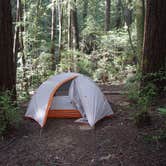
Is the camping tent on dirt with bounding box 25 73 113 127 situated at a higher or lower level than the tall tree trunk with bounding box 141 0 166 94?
lower

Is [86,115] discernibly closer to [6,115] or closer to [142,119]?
[142,119]

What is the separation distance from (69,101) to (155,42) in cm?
256

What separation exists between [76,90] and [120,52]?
673cm

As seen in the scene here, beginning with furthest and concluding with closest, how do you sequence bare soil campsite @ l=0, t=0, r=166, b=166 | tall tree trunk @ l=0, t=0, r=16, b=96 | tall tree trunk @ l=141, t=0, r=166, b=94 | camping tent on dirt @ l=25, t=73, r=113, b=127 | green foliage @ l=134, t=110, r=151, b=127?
tall tree trunk @ l=141, t=0, r=166, b=94, camping tent on dirt @ l=25, t=73, r=113, b=127, tall tree trunk @ l=0, t=0, r=16, b=96, green foliage @ l=134, t=110, r=151, b=127, bare soil campsite @ l=0, t=0, r=166, b=166

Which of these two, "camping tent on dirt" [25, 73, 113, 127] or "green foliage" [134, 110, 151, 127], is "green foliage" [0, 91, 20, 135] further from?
"green foliage" [134, 110, 151, 127]

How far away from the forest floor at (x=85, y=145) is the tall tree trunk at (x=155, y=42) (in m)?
1.00

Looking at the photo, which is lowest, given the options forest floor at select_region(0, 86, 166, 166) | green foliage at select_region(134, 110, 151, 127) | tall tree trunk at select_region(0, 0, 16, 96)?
forest floor at select_region(0, 86, 166, 166)

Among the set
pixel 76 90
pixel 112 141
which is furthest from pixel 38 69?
pixel 112 141

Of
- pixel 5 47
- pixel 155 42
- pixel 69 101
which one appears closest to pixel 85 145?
pixel 69 101

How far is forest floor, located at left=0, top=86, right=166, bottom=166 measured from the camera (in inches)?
163

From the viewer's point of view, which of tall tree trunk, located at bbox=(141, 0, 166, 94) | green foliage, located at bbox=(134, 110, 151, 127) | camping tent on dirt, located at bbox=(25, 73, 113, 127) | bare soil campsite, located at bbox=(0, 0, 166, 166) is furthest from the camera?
tall tree trunk, located at bbox=(141, 0, 166, 94)

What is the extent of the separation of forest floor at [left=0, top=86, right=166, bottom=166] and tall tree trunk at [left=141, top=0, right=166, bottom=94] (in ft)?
3.28

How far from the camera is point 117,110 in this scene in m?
6.59

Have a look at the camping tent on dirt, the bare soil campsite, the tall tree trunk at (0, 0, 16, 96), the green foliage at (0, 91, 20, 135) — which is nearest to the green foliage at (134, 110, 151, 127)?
the bare soil campsite
